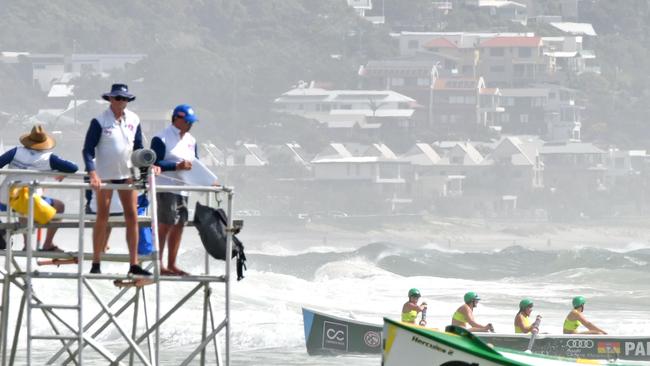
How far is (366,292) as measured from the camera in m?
51.8

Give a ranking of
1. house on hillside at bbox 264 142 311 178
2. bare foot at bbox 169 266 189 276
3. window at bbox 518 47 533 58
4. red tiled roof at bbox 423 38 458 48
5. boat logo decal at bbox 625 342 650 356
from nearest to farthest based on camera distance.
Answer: bare foot at bbox 169 266 189 276 → boat logo decal at bbox 625 342 650 356 → house on hillside at bbox 264 142 311 178 → window at bbox 518 47 533 58 → red tiled roof at bbox 423 38 458 48

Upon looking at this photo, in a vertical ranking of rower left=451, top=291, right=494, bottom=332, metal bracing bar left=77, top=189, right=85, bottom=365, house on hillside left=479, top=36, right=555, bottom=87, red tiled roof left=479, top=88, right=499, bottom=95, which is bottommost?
rower left=451, top=291, right=494, bottom=332

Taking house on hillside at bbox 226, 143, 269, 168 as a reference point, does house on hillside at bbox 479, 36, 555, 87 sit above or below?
above

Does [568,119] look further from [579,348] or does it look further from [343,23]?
[579,348]

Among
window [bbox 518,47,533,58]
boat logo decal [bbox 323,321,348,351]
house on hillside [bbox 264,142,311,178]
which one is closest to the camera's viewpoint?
boat logo decal [bbox 323,321,348,351]

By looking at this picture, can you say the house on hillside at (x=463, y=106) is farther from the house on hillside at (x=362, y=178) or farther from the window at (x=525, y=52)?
the house on hillside at (x=362, y=178)

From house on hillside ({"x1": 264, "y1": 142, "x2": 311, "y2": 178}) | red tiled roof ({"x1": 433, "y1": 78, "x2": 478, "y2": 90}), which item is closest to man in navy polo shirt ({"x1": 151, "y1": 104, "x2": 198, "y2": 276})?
house on hillside ({"x1": 264, "y1": 142, "x2": 311, "y2": 178})

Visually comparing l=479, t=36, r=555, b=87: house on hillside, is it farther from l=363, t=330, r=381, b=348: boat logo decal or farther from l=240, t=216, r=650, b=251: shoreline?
l=363, t=330, r=381, b=348: boat logo decal

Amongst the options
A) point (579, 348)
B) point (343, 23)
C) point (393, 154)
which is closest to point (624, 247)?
point (393, 154)

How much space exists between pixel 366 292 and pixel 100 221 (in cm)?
4079

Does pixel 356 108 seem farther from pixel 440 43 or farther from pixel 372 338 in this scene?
pixel 372 338

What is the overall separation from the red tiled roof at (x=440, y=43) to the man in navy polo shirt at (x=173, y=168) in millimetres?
143357

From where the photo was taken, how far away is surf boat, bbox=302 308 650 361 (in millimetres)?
21391

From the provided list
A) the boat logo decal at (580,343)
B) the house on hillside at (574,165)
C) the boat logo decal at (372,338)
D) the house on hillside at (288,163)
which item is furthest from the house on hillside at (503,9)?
the boat logo decal at (580,343)
